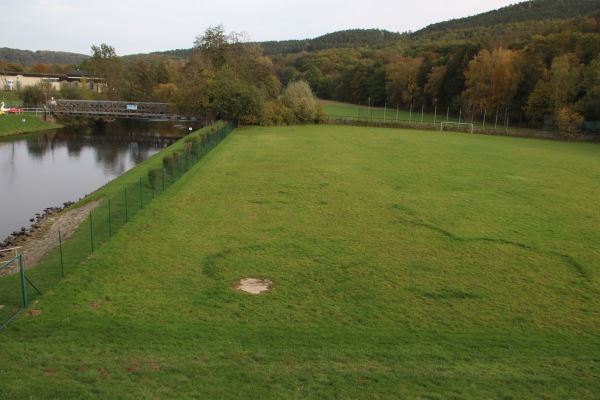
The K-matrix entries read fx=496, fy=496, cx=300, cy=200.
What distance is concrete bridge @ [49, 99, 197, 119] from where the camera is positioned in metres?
68.8

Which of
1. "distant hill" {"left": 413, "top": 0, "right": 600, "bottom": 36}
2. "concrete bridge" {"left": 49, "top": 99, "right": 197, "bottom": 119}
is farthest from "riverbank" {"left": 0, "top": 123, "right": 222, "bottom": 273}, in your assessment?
"distant hill" {"left": 413, "top": 0, "right": 600, "bottom": 36}

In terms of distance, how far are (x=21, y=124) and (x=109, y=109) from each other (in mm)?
13565

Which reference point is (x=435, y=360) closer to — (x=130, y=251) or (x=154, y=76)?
(x=130, y=251)

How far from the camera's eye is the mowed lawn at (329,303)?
32.0 feet

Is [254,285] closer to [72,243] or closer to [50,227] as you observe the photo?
[72,243]

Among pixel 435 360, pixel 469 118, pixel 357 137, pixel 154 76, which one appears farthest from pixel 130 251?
pixel 154 76

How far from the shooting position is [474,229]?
2075cm

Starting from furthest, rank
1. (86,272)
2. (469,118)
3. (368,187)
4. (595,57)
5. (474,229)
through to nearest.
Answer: (469,118), (595,57), (368,187), (474,229), (86,272)

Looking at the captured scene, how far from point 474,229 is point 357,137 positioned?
3382cm

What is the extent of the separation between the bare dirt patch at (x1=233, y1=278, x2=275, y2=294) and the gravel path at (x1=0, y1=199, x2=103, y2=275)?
7.17 metres

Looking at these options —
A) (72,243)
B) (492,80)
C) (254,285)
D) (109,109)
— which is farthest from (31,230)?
(492,80)

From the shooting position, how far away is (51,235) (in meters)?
20.9

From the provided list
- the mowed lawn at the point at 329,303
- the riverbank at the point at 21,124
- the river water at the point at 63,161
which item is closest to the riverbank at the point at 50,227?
the river water at the point at 63,161

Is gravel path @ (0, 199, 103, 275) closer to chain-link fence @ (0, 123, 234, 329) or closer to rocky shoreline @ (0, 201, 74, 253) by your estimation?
chain-link fence @ (0, 123, 234, 329)
